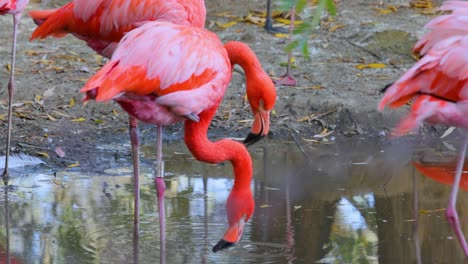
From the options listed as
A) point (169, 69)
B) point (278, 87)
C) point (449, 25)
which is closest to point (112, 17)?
point (169, 69)

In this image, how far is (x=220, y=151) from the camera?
4457 millimetres

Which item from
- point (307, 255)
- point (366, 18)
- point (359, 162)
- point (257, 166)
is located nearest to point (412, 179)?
point (359, 162)

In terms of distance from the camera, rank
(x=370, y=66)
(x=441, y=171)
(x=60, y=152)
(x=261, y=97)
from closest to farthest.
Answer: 1. (x=261, y=97)
2. (x=441, y=171)
3. (x=60, y=152)
4. (x=370, y=66)

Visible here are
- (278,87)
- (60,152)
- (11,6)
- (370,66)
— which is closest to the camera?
(11,6)

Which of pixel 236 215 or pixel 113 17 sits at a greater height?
pixel 113 17

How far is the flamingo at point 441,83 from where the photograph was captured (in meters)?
4.16

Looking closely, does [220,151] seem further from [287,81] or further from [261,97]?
[287,81]

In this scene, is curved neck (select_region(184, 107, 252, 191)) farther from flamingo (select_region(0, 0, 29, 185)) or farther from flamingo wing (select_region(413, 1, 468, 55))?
flamingo (select_region(0, 0, 29, 185))

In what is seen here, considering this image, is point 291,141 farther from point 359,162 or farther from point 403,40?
point 403,40

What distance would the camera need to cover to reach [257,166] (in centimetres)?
617

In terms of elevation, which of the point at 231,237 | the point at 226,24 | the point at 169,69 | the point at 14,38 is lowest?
the point at 231,237

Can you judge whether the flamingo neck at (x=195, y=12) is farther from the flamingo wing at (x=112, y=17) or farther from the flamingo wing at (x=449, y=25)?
the flamingo wing at (x=449, y=25)

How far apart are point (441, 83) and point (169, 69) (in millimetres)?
1269

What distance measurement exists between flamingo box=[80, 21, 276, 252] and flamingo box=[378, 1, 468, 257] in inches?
29.2
